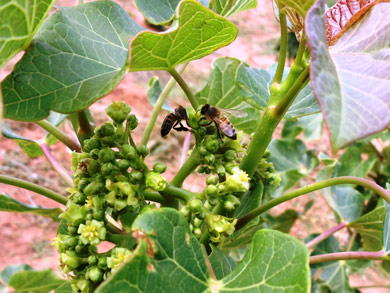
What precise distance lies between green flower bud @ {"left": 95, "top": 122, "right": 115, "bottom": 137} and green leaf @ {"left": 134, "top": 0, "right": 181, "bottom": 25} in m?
0.32

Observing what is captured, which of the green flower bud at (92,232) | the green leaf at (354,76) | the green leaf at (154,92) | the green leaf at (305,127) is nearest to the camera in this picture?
the green leaf at (354,76)

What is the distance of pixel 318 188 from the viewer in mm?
686

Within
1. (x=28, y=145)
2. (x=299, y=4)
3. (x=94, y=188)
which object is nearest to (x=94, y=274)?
(x=94, y=188)

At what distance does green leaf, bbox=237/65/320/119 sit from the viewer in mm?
788

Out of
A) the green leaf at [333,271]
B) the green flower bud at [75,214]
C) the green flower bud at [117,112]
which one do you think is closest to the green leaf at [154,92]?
the green flower bud at [117,112]

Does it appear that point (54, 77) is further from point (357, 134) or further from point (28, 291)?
point (28, 291)

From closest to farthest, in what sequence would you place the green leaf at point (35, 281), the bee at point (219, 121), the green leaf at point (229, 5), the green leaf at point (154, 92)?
the bee at point (219, 121) < the green leaf at point (229, 5) < the green leaf at point (35, 281) < the green leaf at point (154, 92)

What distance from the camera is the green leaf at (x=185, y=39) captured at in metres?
0.59

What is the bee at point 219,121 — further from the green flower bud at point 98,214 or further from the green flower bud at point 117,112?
the green flower bud at point 98,214

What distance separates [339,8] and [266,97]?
0.24 metres

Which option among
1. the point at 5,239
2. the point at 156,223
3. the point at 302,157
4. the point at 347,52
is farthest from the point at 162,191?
the point at 5,239

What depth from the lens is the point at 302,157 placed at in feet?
5.49

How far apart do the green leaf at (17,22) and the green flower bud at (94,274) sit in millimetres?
309

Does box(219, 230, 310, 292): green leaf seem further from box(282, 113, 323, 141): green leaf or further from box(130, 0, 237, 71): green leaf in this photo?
box(282, 113, 323, 141): green leaf
